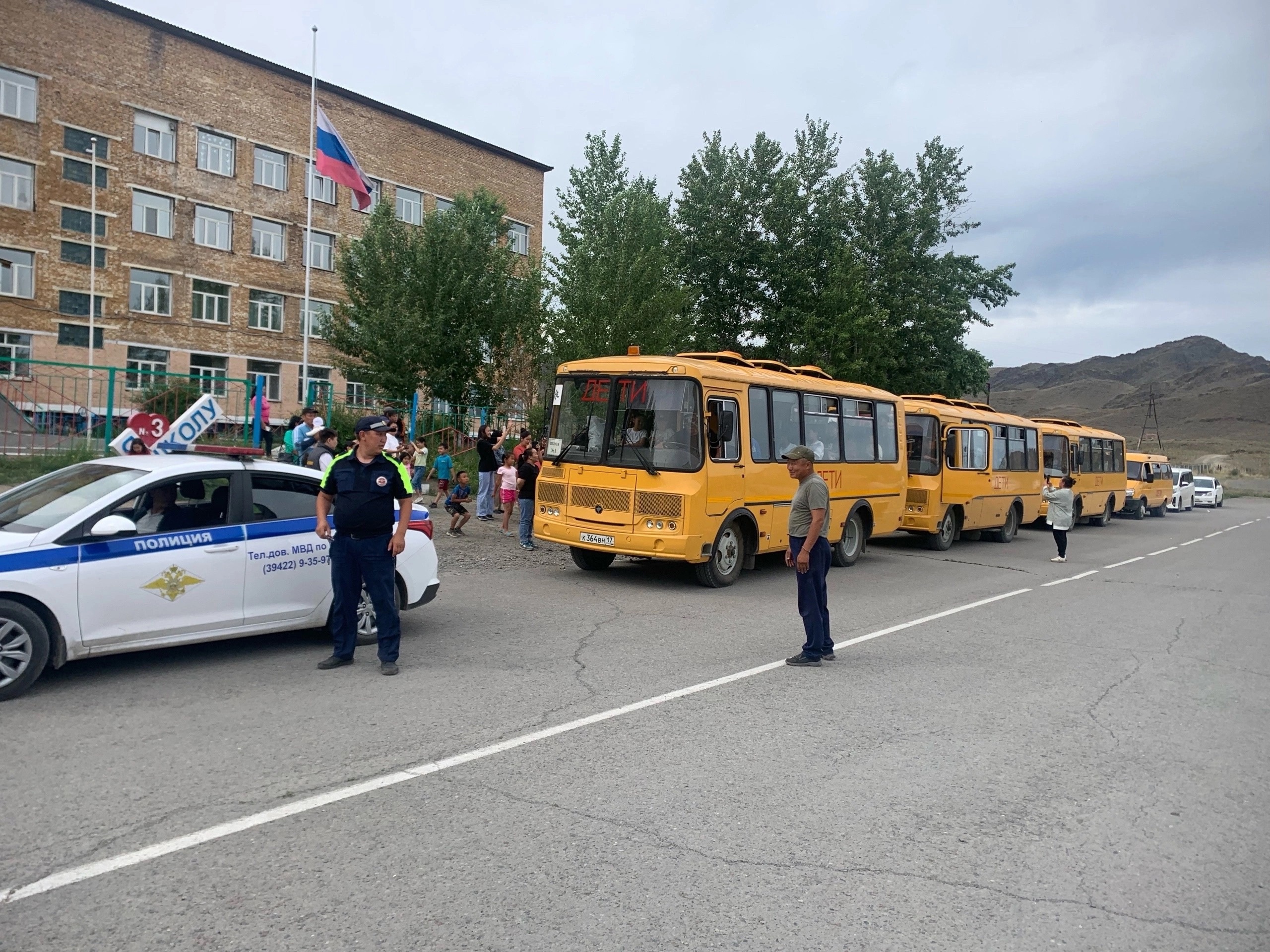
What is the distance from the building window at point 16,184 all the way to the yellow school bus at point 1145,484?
122ft

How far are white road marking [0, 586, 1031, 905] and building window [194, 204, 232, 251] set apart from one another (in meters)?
35.5

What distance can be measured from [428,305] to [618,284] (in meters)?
7.21

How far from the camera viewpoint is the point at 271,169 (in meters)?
38.8

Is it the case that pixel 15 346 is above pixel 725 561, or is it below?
above

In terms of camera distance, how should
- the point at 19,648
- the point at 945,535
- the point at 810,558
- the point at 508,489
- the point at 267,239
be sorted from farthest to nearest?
the point at 267,239, the point at 945,535, the point at 508,489, the point at 810,558, the point at 19,648

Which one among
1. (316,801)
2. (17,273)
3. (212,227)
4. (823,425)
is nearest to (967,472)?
(823,425)

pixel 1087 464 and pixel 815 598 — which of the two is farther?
pixel 1087 464

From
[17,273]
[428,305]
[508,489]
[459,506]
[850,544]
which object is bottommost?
[850,544]

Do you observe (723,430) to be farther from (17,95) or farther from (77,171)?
(17,95)

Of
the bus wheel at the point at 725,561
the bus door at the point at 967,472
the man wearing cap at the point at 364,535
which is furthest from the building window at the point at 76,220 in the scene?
the man wearing cap at the point at 364,535

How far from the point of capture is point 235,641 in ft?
25.7

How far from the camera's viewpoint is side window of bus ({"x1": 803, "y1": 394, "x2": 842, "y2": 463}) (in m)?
14.0

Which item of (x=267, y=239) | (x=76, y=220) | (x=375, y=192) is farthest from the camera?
(x=375, y=192)

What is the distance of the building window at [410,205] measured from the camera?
4281cm
